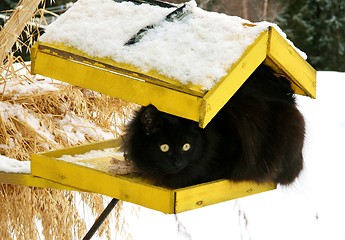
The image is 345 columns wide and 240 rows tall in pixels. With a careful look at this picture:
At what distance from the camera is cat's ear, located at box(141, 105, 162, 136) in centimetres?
138

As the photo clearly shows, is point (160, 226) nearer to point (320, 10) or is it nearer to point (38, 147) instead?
point (38, 147)

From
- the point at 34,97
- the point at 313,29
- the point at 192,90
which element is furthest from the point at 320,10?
the point at 192,90

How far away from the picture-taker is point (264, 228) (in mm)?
3289

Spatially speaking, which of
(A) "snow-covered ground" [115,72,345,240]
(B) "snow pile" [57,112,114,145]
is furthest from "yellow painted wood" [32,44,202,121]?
(A) "snow-covered ground" [115,72,345,240]

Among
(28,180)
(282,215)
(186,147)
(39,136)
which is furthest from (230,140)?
(282,215)

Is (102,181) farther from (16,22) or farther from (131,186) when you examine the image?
(16,22)

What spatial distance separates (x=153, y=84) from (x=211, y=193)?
0.25m

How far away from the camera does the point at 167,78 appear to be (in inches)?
52.2

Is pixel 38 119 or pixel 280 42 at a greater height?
pixel 280 42

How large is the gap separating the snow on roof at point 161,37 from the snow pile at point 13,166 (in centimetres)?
36

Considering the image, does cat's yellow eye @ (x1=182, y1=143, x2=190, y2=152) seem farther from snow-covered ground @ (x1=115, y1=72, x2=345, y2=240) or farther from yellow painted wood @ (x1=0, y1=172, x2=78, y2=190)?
snow-covered ground @ (x1=115, y1=72, x2=345, y2=240)

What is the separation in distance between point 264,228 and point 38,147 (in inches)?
63.5

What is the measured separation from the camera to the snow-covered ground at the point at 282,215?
326 cm

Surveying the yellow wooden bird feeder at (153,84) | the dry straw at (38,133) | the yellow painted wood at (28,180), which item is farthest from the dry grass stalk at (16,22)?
the yellow painted wood at (28,180)
